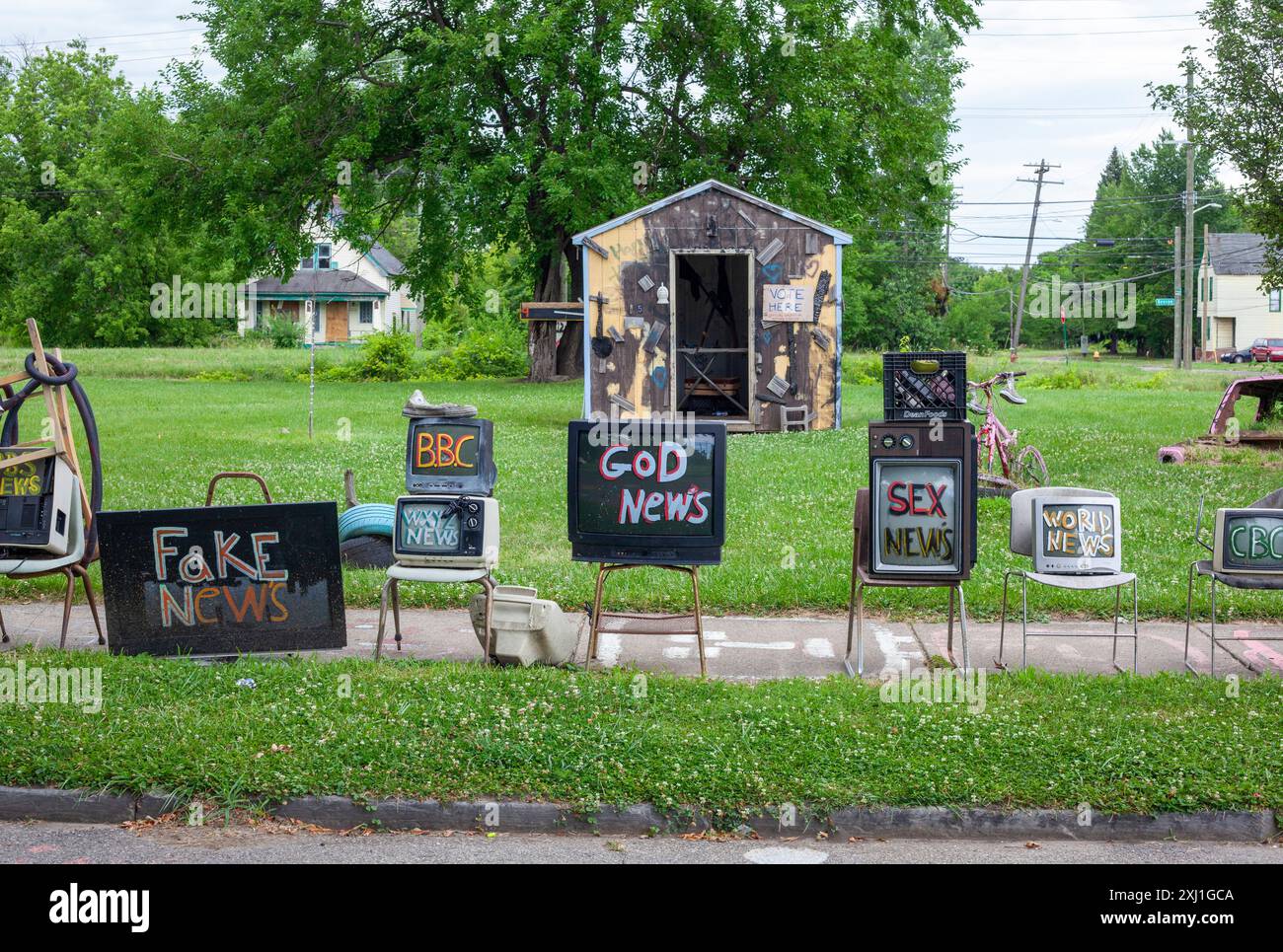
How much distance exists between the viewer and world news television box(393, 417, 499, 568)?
25.8 ft

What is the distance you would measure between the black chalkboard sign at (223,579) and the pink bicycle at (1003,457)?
28.2 feet

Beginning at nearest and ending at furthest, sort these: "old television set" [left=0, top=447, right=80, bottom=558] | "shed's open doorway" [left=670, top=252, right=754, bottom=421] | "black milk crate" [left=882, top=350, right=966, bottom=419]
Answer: "black milk crate" [left=882, top=350, right=966, bottom=419], "old television set" [left=0, top=447, right=80, bottom=558], "shed's open doorway" [left=670, top=252, right=754, bottom=421]

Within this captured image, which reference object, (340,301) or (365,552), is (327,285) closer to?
(340,301)

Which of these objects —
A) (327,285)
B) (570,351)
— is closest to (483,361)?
(570,351)

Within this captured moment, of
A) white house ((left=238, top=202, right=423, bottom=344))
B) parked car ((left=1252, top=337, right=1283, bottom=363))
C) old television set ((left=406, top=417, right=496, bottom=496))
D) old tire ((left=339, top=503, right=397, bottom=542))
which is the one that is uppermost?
white house ((left=238, top=202, right=423, bottom=344))

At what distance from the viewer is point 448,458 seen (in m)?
7.95

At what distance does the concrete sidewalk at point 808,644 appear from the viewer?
830 cm

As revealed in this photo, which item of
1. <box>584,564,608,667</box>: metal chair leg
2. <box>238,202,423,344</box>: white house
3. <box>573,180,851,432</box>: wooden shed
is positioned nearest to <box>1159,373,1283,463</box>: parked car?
<box>573,180,851,432</box>: wooden shed

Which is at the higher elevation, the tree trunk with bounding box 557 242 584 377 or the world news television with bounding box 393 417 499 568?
the tree trunk with bounding box 557 242 584 377

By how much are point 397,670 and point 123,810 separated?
1988 mm

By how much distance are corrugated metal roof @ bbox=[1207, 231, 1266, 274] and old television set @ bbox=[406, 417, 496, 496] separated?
73.0m

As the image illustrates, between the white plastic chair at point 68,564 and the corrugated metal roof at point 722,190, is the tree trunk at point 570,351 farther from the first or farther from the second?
the white plastic chair at point 68,564

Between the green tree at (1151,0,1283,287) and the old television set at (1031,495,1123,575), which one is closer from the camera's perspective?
the old television set at (1031,495,1123,575)

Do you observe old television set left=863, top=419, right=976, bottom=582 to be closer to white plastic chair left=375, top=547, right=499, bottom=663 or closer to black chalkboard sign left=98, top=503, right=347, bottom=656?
white plastic chair left=375, top=547, right=499, bottom=663
